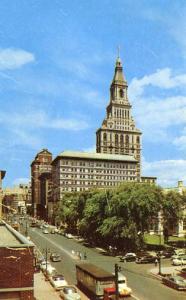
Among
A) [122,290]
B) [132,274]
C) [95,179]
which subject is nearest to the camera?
[122,290]

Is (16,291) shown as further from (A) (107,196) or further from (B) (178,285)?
(A) (107,196)

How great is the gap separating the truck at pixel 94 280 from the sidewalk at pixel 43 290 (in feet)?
11.2

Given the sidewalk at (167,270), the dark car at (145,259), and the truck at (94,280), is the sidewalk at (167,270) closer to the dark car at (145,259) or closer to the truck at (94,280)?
the dark car at (145,259)

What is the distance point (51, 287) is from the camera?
46.1 meters

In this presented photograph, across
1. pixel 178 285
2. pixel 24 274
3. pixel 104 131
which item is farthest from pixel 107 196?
pixel 104 131

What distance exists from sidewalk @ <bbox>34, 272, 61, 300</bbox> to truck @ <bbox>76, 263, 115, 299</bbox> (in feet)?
11.2

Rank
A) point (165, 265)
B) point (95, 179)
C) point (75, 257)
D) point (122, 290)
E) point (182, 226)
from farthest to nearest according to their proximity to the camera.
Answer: point (95, 179)
point (182, 226)
point (75, 257)
point (165, 265)
point (122, 290)

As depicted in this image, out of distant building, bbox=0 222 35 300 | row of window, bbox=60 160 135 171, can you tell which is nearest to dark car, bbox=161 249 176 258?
distant building, bbox=0 222 35 300

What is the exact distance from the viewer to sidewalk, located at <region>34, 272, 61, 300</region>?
134ft

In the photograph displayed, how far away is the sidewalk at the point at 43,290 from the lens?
40.9 metres

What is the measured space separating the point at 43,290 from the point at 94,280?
6353 mm

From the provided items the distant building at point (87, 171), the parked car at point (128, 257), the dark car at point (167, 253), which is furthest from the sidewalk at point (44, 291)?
the distant building at point (87, 171)

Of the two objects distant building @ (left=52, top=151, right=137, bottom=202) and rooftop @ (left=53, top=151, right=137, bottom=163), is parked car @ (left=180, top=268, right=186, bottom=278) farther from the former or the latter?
rooftop @ (left=53, top=151, right=137, bottom=163)

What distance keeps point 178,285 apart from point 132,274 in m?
9.77
